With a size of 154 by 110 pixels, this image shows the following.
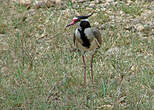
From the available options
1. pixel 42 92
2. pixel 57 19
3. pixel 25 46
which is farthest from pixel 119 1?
pixel 42 92

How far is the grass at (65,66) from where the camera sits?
3.81 meters

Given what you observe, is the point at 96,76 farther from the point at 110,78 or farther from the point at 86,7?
the point at 86,7

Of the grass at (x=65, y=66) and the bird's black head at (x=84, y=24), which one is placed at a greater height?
the bird's black head at (x=84, y=24)

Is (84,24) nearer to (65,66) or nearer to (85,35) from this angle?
(85,35)

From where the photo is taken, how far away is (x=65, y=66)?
4.48m

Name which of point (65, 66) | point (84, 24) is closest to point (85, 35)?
point (84, 24)

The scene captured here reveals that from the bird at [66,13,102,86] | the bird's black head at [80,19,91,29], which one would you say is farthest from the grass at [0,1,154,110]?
the bird's black head at [80,19,91,29]

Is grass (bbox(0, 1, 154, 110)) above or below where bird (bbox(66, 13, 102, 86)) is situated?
below

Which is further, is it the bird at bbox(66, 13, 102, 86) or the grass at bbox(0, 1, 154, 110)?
the bird at bbox(66, 13, 102, 86)

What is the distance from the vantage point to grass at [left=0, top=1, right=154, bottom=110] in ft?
12.5

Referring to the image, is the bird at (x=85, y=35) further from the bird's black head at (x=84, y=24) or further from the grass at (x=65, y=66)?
the grass at (x=65, y=66)

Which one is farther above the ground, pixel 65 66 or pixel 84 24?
pixel 84 24

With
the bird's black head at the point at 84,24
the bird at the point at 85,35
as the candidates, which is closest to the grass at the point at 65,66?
the bird at the point at 85,35

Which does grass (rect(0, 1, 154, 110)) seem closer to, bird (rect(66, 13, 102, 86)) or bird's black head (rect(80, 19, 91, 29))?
bird (rect(66, 13, 102, 86))
